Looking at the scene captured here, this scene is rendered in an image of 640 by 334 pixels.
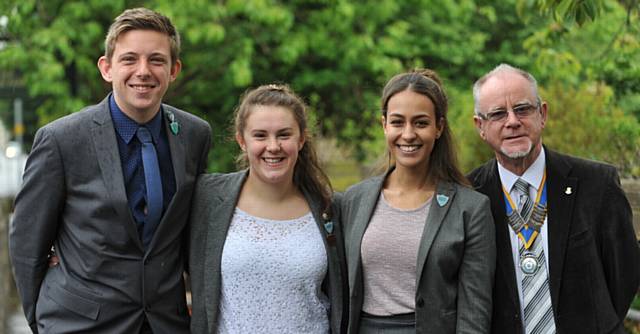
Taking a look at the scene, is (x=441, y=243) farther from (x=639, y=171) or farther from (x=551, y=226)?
(x=639, y=171)

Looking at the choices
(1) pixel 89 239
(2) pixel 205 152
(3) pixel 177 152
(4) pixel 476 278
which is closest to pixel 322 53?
(2) pixel 205 152

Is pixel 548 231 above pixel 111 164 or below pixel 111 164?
below

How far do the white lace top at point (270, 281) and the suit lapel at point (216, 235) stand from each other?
0.03 metres

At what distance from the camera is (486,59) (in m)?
14.7

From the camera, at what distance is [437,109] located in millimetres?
4617

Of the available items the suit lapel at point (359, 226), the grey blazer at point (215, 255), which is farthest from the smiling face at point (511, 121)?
the grey blazer at point (215, 255)

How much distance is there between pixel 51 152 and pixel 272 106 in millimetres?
1063

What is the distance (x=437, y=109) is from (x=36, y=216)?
6.41ft

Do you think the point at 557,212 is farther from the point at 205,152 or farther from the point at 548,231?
the point at 205,152

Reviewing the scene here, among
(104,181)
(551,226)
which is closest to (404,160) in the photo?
(551,226)

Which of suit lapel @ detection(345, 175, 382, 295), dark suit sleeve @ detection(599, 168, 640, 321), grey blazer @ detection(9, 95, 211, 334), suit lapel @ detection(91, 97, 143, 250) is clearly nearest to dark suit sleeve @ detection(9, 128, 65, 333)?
grey blazer @ detection(9, 95, 211, 334)

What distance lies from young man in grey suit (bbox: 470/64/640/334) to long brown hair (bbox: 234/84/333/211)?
2.77ft

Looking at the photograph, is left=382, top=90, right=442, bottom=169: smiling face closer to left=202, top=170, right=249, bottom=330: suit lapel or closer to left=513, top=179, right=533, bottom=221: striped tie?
left=513, top=179, right=533, bottom=221: striped tie

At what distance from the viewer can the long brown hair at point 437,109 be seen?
4.59m
